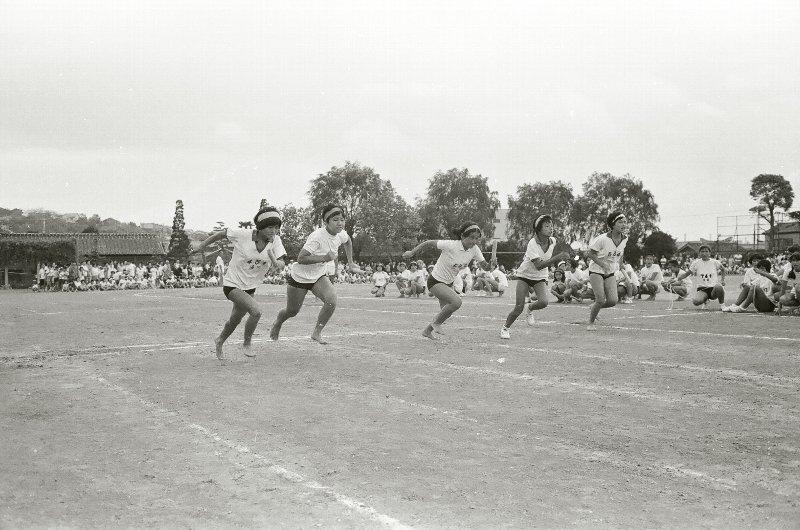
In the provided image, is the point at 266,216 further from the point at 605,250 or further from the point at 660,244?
the point at 660,244

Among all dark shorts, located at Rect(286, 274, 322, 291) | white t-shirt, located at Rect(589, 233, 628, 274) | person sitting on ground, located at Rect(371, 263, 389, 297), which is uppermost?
white t-shirt, located at Rect(589, 233, 628, 274)

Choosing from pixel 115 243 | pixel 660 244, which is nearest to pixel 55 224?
pixel 115 243

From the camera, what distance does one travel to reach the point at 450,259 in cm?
1186

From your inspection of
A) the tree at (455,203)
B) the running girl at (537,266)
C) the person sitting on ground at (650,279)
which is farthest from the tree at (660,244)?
the running girl at (537,266)

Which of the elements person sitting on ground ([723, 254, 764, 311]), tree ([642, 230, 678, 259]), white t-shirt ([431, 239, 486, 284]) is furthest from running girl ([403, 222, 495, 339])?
tree ([642, 230, 678, 259])

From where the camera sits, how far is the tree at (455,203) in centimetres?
8519

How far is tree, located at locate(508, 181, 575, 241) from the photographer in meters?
81.4

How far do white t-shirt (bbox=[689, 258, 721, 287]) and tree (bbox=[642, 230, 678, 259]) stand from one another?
193 feet

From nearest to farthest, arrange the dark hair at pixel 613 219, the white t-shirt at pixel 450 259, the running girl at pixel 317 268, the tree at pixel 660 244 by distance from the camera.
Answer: the running girl at pixel 317 268
the white t-shirt at pixel 450 259
the dark hair at pixel 613 219
the tree at pixel 660 244

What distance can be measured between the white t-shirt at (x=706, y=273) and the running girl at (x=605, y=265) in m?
6.44

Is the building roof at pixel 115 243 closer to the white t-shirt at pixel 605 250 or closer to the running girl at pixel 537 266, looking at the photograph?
the white t-shirt at pixel 605 250

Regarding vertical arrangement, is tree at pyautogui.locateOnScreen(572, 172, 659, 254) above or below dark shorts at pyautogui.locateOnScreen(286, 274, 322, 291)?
above

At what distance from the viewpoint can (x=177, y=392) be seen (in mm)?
7422

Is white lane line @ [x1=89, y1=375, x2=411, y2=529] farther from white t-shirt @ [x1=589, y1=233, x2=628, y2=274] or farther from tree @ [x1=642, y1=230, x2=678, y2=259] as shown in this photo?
tree @ [x1=642, y1=230, x2=678, y2=259]
